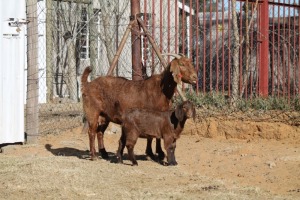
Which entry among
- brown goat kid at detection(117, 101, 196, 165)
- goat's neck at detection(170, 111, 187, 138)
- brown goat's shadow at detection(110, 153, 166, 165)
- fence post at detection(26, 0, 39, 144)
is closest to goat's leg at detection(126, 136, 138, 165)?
brown goat kid at detection(117, 101, 196, 165)

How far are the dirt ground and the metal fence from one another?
1316 millimetres

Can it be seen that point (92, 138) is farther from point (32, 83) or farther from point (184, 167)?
point (32, 83)

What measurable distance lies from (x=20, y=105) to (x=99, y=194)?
4.15 m

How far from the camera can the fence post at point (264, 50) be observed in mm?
13852

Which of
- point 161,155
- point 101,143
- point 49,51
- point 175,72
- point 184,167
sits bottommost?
point 184,167

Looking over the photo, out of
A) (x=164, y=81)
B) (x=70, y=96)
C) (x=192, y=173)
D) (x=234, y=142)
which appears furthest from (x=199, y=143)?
(x=70, y=96)

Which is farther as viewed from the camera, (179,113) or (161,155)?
(161,155)

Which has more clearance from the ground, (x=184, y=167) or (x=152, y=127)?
(x=152, y=127)

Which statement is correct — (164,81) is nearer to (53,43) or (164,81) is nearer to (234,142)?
(234,142)

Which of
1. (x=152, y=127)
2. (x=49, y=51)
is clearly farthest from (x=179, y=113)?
(x=49, y=51)

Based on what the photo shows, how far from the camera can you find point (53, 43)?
68.7ft

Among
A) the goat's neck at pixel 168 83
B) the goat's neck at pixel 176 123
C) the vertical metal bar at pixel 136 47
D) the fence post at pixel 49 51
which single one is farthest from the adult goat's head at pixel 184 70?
the fence post at pixel 49 51

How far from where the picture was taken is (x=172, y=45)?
15.3m

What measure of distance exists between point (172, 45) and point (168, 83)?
18.6 ft
